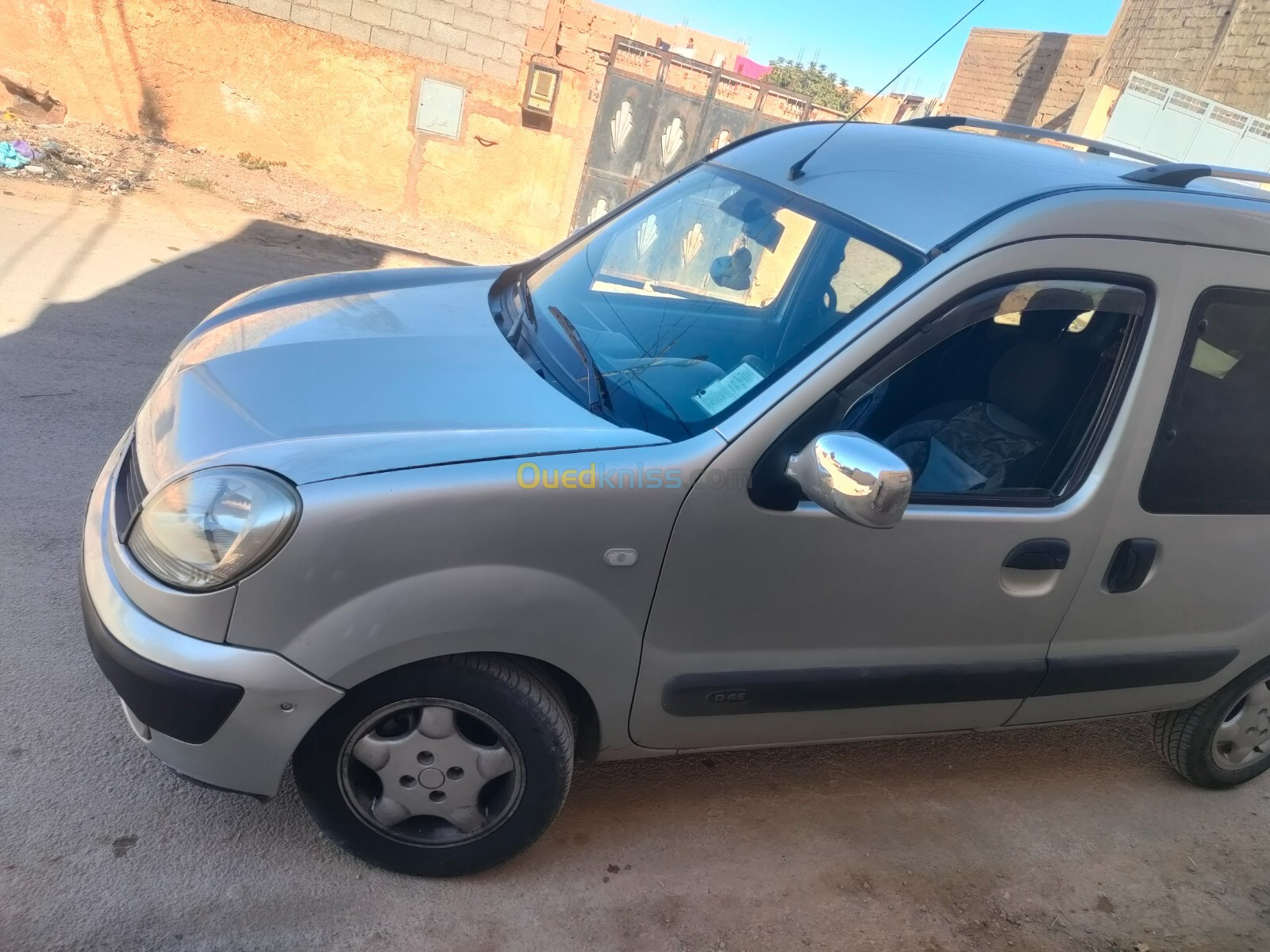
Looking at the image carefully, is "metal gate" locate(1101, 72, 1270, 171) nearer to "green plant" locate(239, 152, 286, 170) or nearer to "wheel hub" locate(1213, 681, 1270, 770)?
"green plant" locate(239, 152, 286, 170)

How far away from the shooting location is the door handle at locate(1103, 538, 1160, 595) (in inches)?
102

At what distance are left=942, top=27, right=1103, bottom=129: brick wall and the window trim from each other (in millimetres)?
15150

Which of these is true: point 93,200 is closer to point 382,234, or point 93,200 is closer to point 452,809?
point 382,234

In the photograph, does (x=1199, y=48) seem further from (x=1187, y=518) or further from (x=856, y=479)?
(x=856, y=479)

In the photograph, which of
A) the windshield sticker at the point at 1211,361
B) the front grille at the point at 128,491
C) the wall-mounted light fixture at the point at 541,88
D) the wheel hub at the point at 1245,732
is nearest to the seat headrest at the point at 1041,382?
the windshield sticker at the point at 1211,361

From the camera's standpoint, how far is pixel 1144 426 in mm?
2533

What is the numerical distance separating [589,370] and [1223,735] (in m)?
2.67

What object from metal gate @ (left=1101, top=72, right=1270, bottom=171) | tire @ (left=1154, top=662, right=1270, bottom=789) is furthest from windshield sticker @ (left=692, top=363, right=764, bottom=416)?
metal gate @ (left=1101, top=72, right=1270, bottom=171)

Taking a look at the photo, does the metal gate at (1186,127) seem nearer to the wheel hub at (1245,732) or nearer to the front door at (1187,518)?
the wheel hub at (1245,732)

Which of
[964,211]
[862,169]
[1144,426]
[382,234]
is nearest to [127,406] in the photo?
[862,169]

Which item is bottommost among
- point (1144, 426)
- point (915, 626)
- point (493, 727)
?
point (493, 727)

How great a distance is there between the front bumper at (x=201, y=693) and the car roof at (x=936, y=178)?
5.94ft

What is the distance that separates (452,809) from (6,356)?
386 cm

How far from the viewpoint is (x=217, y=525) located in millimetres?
1953
